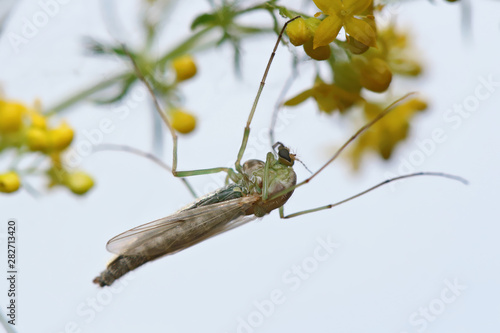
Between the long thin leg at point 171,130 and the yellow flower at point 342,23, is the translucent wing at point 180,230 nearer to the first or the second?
the long thin leg at point 171,130

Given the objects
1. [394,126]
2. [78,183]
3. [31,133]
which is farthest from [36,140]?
[394,126]

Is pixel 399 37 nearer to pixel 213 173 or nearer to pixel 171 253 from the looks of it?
pixel 213 173

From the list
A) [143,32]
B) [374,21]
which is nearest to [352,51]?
[374,21]

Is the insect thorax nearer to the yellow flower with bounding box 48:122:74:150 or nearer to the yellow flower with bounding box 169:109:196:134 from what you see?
the yellow flower with bounding box 169:109:196:134

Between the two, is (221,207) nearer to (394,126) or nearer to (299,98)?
(299,98)

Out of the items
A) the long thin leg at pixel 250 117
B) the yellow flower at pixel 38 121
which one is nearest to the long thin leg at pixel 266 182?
the long thin leg at pixel 250 117

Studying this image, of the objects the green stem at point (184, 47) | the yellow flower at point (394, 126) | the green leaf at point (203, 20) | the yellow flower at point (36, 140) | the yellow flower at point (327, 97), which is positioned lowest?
the yellow flower at point (394, 126)
